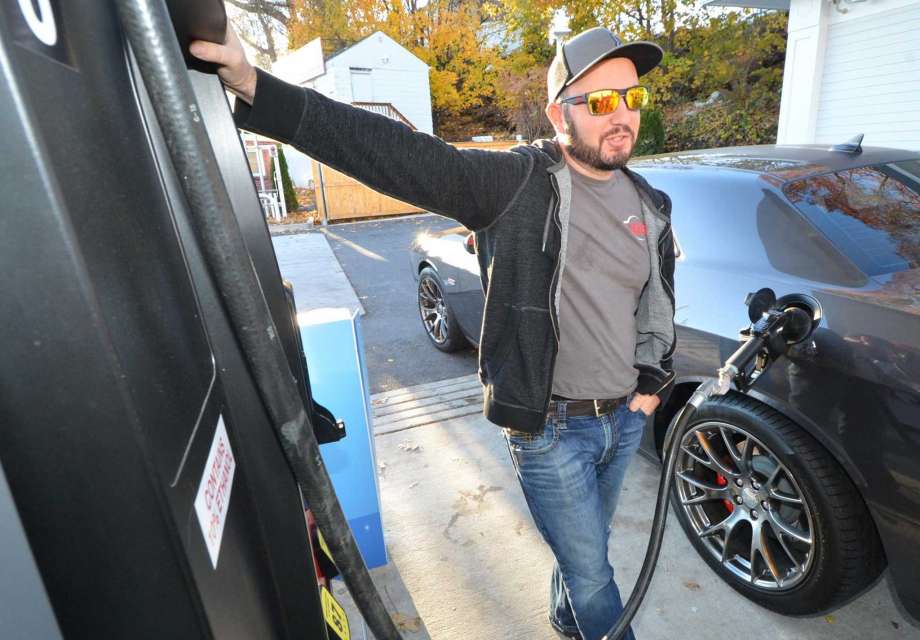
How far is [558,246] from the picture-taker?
1662 millimetres

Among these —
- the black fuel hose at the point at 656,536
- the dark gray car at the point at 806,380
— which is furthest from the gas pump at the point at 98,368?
the dark gray car at the point at 806,380

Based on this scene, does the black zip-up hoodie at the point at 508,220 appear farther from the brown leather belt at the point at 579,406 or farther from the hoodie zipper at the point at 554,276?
the brown leather belt at the point at 579,406

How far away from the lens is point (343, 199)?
47.1 feet

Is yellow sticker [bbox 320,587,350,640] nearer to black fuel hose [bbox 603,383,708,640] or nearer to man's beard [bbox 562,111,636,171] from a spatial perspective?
black fuel hose [bbox 603,383,708,640]

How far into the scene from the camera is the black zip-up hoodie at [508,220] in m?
1.29

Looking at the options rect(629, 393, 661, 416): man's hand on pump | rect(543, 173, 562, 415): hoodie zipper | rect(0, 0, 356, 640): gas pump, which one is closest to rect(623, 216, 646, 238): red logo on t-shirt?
rect(543, 173, 562, 415): hoodie zipper

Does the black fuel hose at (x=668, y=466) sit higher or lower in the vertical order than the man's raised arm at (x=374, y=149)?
lower

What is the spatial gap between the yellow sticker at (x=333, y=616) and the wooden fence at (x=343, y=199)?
13067 mm

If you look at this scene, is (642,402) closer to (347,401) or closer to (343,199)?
(347,401)

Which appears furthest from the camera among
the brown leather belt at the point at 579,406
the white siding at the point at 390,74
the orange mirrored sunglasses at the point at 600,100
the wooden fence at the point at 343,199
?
the white siding at the point at 390,74

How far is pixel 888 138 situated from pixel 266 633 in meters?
10.5

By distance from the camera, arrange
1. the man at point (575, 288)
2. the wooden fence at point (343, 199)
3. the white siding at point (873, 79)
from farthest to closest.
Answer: the wooden fence at point (343, 199)
the white siding at point (873, 79)
the man at point (575, 288)

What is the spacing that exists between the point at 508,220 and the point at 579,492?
86 cm

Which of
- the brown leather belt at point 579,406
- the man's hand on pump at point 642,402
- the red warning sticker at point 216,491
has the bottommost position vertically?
the man's hand on pump at point 642,402
